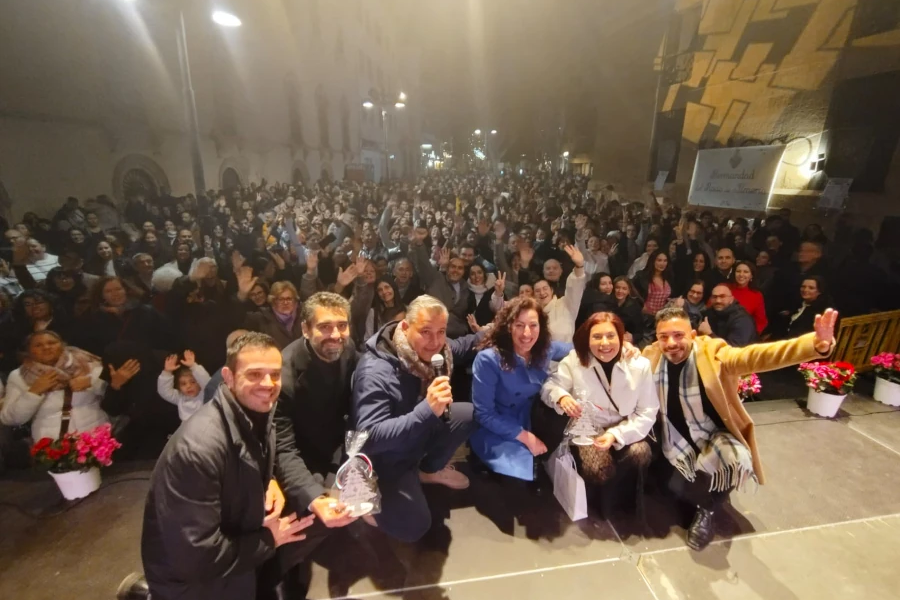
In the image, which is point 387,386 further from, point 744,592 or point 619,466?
point 744,592

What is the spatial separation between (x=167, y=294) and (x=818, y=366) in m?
5.64

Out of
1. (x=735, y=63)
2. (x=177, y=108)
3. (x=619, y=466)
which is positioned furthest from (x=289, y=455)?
(x=735, y=63)

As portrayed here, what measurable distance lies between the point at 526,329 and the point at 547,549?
50.0 inches

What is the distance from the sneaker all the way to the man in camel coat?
1317 mm

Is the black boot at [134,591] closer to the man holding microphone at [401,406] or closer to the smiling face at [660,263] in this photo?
the man holding microphone at [401,406]

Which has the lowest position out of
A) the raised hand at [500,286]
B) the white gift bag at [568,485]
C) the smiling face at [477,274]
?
the white gift bag at [568,485]

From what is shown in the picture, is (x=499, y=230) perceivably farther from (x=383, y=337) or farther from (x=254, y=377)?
(x=254, y=377)

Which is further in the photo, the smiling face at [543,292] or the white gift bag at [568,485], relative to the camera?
the smiling face at [543,292]

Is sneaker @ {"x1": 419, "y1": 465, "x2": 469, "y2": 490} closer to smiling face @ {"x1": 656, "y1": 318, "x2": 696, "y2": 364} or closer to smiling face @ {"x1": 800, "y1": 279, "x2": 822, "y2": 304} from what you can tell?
smiling face @ {"x1": 656, "y1": 318, "x2": 696, "y2": 364}

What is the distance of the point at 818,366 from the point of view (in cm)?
388

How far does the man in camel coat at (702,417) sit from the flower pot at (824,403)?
6.60 feet

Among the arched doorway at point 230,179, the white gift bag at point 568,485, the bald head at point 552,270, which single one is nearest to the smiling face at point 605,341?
the white gift bag at point 568,485

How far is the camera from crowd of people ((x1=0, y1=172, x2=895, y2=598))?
1830 millimetres

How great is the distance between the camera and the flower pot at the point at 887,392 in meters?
4.07
